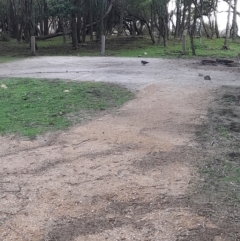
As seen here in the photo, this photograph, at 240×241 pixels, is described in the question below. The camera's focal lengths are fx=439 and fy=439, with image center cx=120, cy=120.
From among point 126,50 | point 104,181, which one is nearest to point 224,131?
point 104,181

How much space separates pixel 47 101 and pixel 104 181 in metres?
4.81

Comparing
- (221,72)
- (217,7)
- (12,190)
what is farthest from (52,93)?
(217,7)

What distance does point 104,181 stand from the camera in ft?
15.7

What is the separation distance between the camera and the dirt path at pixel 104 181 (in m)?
3.75

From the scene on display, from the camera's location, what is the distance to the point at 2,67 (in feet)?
53.3

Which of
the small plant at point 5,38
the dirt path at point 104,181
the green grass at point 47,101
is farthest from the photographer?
the small plant at point 5,38

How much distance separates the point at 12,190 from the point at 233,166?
256 centimetres

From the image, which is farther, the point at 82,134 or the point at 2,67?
the point at 2,67

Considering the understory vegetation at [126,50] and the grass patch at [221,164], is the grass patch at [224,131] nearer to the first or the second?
the grass patch at [221,164]

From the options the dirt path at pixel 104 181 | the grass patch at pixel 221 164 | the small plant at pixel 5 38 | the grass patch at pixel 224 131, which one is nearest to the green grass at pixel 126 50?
the small plant at pixel 5 38

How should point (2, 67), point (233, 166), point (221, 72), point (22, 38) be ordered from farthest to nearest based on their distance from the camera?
point (22, 38), point (2, 67), point (221, 72), point (233, 166)

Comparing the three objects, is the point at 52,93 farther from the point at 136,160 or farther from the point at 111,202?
the point at 111,202

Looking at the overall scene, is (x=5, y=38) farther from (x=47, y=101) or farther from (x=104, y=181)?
(x=104, y=181)

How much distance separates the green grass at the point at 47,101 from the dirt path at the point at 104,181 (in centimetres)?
60
